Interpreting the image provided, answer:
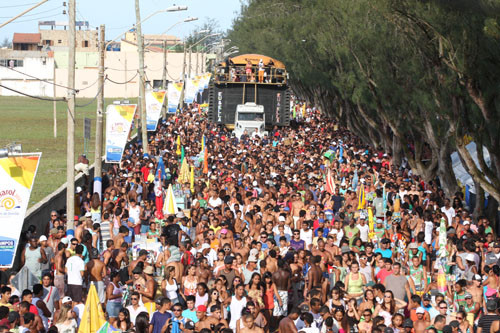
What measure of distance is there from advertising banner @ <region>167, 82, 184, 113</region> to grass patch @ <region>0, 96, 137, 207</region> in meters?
4.88

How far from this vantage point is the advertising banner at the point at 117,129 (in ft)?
83.9

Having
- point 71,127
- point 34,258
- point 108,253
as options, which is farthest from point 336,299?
point 71,127

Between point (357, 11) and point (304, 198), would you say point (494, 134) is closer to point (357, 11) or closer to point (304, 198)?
point (304, 198)

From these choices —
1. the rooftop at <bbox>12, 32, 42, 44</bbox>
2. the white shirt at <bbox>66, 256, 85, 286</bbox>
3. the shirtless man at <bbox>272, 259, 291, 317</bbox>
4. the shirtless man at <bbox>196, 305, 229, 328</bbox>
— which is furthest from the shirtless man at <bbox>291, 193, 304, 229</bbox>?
the rooftop at <bbox>12, 32, 42, 44</bbox>

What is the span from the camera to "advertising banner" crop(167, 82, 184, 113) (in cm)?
5303

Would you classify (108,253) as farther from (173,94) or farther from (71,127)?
(173,94)

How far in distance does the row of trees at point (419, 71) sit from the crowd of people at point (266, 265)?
2.26 meters

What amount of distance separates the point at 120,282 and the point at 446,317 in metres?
4.95

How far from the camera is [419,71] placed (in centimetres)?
2570

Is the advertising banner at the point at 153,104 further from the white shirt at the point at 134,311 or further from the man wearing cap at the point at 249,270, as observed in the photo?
the white shirt at the point at 134,311

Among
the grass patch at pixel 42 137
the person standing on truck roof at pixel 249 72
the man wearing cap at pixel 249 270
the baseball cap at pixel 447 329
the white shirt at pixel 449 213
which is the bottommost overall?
the grass patch at pixel 42 137

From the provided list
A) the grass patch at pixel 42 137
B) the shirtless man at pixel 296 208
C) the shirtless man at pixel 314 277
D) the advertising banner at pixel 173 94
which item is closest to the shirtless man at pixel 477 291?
the shirtless man at pixel 314 277

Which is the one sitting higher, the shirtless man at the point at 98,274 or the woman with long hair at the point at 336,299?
the woman with long hair at the point at 336,299

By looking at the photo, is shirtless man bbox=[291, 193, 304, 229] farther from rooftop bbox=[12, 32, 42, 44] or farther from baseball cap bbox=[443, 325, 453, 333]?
rooftop bbox=[12, 32, 42, 44]
